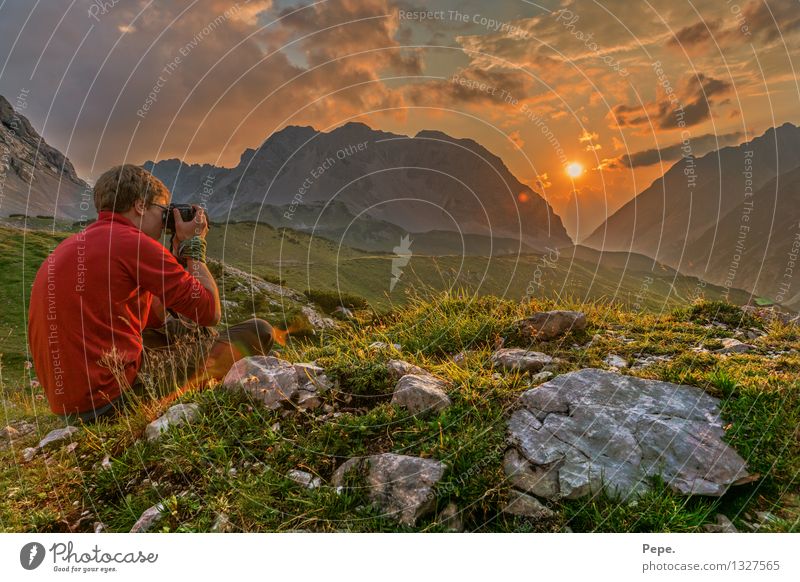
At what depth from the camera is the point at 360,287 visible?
226 ft

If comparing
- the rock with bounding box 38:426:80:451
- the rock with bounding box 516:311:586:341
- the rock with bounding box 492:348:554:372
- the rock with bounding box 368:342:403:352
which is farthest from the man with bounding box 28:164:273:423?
the rock with bounding box 516:311:586:341

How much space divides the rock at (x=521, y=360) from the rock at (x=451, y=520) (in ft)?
8.09

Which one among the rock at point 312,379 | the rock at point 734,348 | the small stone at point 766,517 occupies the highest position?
the rock at point 734,348

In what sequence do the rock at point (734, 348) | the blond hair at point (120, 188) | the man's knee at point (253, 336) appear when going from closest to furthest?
the blond hair at point (120, 188) < the rock at point (734, 348) < the man's knee at point (253, 336)

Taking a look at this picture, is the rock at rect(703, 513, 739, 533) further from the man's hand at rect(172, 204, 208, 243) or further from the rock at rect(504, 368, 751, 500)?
the man's hand at rect(172, 204, 208, 243)

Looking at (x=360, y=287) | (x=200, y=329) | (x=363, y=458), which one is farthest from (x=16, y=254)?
(x=363, y=458)

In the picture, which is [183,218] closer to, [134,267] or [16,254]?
[134,267]

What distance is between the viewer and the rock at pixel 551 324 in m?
7.88

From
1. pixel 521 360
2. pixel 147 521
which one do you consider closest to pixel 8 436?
pixel 147 521

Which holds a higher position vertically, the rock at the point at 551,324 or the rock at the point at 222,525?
the rock at the point at 551,324

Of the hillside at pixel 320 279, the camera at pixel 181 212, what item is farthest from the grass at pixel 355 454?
the camera at pixel 181 212

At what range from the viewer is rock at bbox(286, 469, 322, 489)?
465cm

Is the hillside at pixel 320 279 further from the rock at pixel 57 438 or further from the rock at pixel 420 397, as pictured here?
the rock at pixel 57 438

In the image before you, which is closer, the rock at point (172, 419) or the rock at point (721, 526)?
the rock at point (721, 526)
